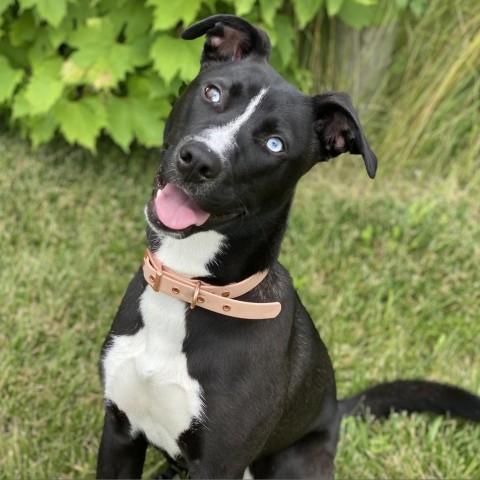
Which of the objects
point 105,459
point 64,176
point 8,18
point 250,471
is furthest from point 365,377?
point 8,18

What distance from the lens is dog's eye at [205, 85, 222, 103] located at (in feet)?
8.22

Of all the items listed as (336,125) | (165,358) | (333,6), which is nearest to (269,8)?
(333,6)

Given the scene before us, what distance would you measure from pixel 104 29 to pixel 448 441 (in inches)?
119

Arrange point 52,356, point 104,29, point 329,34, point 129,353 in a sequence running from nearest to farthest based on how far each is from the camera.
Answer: point 129,353
point 52,356
point 104,29
point 329,34

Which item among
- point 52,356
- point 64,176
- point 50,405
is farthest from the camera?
point 64,176

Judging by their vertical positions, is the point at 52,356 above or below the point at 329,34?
below

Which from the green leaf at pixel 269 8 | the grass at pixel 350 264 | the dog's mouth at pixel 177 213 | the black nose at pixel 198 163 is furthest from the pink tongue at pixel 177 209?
the green leaf at pixel 269 8

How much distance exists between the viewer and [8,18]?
4945 millimetres

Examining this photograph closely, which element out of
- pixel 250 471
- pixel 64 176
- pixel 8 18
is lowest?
pixel 64 176

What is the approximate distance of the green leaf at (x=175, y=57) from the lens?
14.5 ft

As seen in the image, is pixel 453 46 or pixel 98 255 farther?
pixel 453 46

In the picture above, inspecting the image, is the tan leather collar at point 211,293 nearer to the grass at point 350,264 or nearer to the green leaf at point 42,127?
the grass at point 350,264

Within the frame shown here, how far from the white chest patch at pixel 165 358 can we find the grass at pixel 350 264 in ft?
2.74

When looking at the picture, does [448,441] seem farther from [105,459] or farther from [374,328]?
[105,459]
